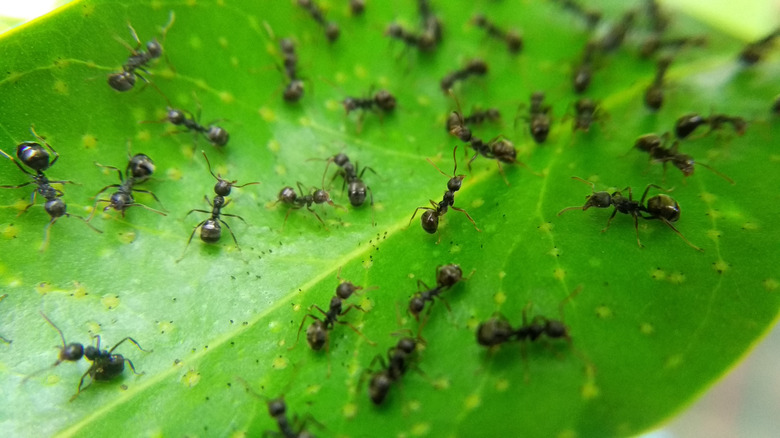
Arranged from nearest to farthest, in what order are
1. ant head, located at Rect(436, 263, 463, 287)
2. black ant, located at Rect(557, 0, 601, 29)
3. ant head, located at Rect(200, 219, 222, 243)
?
ant head, located at Rect(436, 263, 463, 287), ant head, located at Rect(200, 219, 222, 243), black ant, located at Rect(557, 0, 601, 29)

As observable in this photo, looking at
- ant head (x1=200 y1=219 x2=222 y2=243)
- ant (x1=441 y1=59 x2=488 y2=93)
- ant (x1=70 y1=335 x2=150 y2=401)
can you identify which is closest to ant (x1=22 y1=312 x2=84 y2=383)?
ant (x1=70 y1=335 x2=150 y2=401)

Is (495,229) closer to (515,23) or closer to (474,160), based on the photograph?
(474,160)

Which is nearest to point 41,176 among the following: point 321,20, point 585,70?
point 321,20

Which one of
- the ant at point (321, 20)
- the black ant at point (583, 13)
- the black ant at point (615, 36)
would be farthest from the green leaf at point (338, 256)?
the black ant at point (583, 13)

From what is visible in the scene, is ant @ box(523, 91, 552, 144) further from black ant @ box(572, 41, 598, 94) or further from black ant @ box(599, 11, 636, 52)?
black ant @ box(599, 11, 636, 52)

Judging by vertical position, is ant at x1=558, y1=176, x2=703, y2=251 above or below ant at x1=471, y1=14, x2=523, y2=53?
below

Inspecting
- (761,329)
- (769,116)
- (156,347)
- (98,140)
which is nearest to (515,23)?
(769,116)
